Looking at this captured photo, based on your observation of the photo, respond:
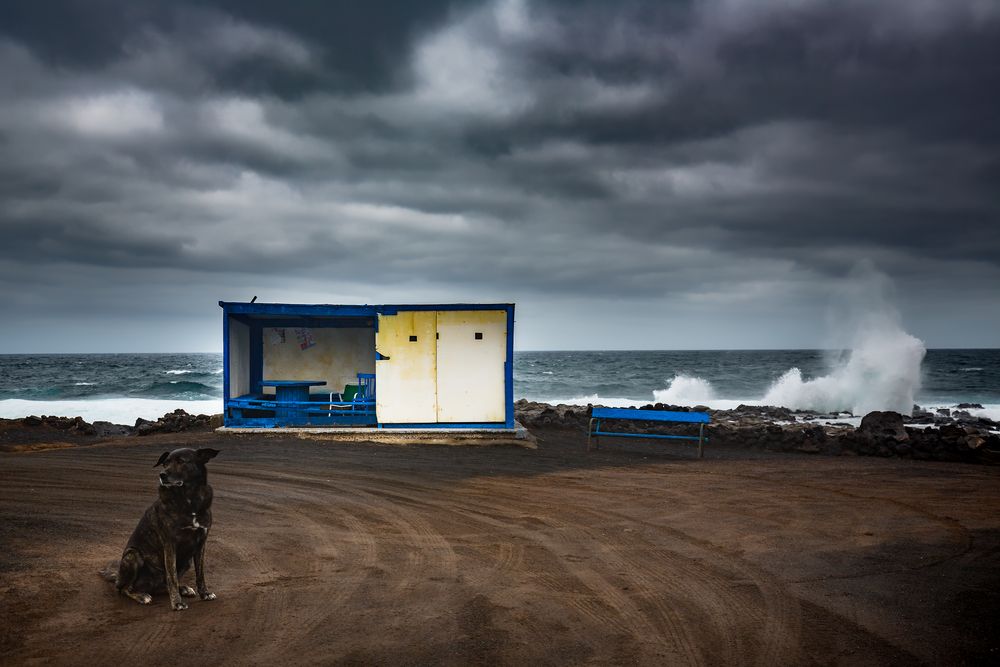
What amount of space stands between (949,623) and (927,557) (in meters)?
2.03

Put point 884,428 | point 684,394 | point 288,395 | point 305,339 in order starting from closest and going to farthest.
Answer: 1. point 288,395
2. point 884,428
3. point 305,339
4. point 684,394

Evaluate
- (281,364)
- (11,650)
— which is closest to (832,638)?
(11,650)

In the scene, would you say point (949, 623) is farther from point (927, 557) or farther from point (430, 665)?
point (430, 665)

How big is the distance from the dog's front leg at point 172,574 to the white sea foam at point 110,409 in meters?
27.4

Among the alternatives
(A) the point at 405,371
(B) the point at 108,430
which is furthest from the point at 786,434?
(B) the point at 108,430

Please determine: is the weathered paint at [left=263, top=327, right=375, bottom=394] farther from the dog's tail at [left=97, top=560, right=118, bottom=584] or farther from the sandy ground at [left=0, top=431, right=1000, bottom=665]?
the dog's tail at [left=97, top=560, right=118, bottom=584]

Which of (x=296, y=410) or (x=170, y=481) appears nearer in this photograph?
(x=170, y=481)

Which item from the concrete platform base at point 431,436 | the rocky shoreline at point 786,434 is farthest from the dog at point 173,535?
the rocky shoreline at point 786,434

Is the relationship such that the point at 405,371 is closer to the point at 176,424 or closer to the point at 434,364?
the point at 434,364

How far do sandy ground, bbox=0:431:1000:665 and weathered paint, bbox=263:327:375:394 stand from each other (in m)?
8.43

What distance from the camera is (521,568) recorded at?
22.3 ft

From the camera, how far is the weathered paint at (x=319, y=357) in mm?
20766

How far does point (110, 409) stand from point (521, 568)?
33490 millimetres

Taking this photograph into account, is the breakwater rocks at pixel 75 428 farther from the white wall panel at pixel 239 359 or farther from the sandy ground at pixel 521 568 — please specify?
the sandy ground at pixel 521 568
